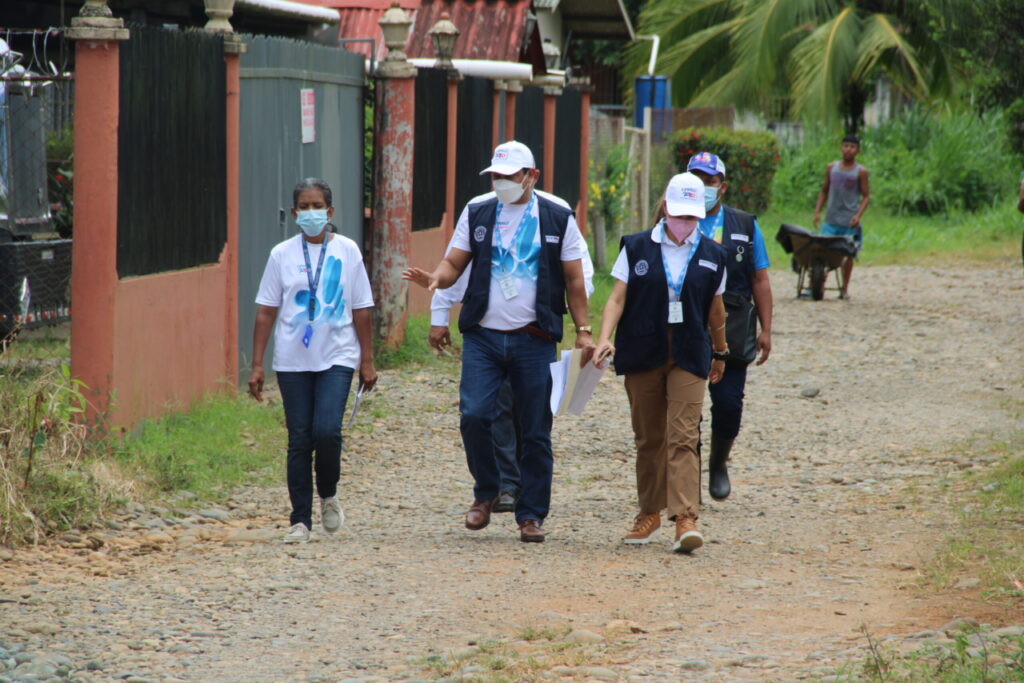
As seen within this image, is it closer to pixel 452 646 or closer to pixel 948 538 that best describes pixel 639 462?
pixel 948 538

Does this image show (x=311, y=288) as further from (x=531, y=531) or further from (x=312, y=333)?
(x=531, y=531)

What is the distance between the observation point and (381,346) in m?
11.7

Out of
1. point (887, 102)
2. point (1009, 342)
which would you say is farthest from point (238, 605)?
point (887, 102)

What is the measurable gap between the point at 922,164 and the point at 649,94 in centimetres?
642

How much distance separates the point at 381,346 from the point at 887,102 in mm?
32402

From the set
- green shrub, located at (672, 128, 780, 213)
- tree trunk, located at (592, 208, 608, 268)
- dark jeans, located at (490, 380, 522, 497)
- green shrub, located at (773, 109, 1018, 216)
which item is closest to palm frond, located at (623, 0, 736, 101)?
green shrub, located at (672, 128, 780, 213)

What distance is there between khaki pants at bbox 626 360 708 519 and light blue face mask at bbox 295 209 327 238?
1.62m

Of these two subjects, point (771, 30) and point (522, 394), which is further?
point (771, 30)

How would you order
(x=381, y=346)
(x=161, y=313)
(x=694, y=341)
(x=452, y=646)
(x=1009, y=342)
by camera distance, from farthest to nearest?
(x=1009, y=342)
(x=381, y=346)
(x=161, y=313)
(x=694, y=341)
(x=452, y=646)

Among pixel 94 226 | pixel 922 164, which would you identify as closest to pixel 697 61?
pixel 922 164

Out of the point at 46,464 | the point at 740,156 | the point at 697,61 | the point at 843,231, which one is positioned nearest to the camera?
the point at 46,464

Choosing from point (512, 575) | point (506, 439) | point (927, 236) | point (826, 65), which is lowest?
point (512, 575)

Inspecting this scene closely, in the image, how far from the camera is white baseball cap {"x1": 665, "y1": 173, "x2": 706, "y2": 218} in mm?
6461

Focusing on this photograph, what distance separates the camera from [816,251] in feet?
55.5
